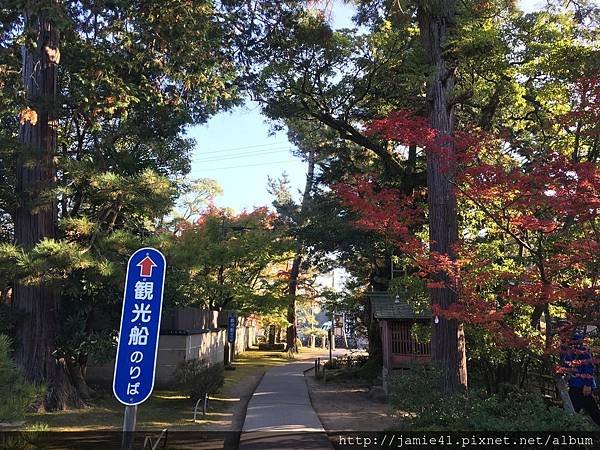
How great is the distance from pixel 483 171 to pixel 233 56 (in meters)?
7.52

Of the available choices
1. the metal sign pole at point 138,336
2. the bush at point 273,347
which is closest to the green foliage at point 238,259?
the bush at point 273,347

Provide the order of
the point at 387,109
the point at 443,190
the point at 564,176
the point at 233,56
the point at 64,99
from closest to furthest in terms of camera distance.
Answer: the point at 564,176, the point at 443,190, the point at 64,99, the point at 233,56, the point at 387,109

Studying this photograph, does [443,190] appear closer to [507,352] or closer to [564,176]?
[564,176]

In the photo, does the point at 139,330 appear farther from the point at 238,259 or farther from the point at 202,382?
the point at 238,259

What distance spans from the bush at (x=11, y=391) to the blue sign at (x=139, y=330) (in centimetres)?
100

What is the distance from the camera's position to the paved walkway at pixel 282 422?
770cm

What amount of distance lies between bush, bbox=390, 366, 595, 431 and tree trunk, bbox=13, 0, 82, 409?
7512 millimetres

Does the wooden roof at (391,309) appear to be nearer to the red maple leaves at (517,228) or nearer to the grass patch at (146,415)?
the grass patch at (146,415)

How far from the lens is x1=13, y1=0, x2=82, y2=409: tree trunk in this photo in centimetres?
995

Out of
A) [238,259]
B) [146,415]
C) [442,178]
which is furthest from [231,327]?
[442,178]

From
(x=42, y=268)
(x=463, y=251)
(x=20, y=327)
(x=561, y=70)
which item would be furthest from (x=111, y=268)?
(x=561, y=70)

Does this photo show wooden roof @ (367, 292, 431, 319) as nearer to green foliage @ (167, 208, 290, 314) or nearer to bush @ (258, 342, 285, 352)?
green foliage @ (167, 208, 290, 314)

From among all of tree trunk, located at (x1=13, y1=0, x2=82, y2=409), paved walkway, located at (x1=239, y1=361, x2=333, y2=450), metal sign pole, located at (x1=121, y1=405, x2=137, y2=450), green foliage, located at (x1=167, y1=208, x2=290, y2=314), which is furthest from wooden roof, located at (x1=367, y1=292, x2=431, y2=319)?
metal sign pole, located at (x1=121, y1=405, x2=137, y2=450)

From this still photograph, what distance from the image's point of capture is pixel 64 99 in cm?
1011
